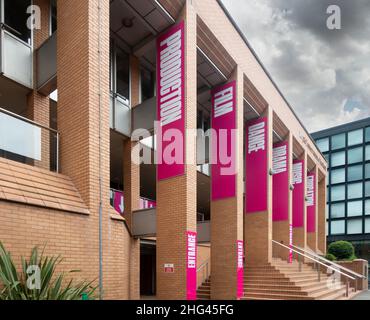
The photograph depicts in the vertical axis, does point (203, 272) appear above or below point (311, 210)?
below

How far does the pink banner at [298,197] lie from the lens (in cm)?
2422

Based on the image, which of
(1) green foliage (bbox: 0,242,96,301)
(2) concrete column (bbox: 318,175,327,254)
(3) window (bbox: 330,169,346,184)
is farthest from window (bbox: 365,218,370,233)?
(1) green foliage (bbox: 0,242,96,301)

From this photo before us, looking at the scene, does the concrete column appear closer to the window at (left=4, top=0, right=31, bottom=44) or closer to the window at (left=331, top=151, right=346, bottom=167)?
the window at (left=331, top=151, right=346, bottom=167)

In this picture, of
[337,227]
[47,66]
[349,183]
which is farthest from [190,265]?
[337,227]

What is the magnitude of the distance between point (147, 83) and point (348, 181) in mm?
37282

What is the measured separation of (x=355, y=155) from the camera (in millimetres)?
45031

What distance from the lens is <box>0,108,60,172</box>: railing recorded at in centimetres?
681

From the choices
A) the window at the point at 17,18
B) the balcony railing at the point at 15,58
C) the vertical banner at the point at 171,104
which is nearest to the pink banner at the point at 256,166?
the vertical banner at the point at 171,104

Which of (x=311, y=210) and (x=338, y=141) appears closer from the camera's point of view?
(x=311, y=210)

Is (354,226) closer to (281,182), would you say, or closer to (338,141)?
(338,141)

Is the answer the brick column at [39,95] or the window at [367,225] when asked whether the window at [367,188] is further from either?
the brick column at [39,95]

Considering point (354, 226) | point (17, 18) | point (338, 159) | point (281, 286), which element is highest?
point (17, 18)

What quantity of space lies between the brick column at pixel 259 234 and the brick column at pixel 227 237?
3.48m
